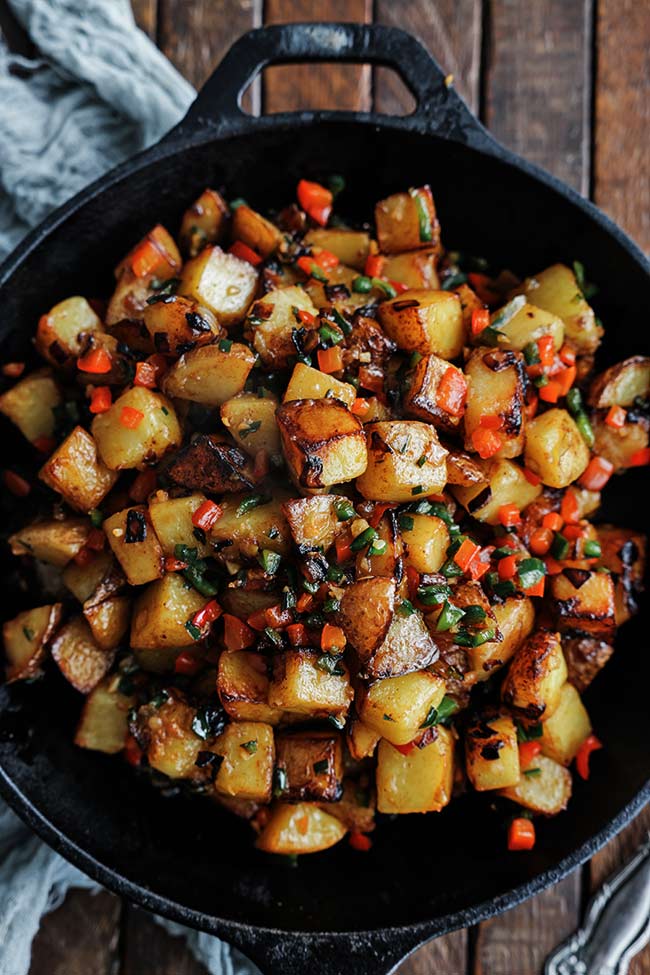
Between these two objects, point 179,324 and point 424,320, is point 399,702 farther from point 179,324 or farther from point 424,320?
point 179,324

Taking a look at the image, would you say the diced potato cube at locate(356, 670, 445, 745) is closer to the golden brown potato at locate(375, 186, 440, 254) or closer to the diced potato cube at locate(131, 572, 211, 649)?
the diced potato cube at locate(131, 572, 211, 649)

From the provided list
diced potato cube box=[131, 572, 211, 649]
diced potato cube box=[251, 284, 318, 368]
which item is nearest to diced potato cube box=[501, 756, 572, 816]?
diced potato cube box=[131, 572, 211, 649]

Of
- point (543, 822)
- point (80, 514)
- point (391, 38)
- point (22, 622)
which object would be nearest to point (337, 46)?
point (391, 38)

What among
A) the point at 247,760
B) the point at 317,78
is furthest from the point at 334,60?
the point at 247,760

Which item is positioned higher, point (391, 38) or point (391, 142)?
point (391, 38)

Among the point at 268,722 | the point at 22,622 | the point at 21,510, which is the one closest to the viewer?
the point at 268,722

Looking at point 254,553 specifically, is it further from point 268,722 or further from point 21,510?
point 21,510

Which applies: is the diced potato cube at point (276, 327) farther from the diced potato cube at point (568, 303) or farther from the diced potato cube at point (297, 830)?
the diced potato cube at point (297, 830)
